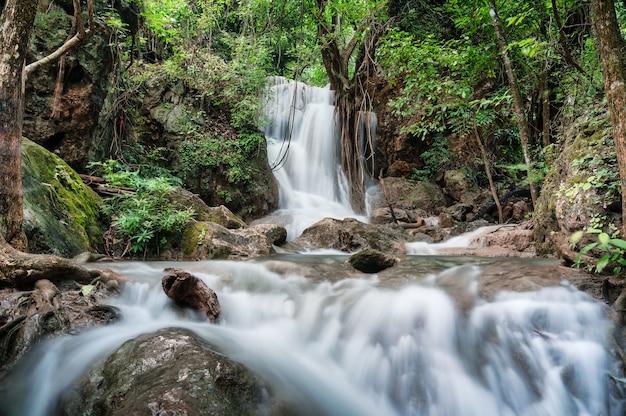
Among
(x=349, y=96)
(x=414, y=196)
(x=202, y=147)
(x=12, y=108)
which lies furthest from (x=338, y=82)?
(x=12, y=108)

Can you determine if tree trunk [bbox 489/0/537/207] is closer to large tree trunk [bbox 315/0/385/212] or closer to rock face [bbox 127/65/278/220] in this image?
large tree trunk [bbox 315/0/385/212]

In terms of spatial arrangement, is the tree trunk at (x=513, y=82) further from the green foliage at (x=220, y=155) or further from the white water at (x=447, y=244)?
the green foliage at (x=220, y=155)

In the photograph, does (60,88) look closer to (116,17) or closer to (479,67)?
(116,17)

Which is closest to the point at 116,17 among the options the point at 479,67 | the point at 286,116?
the point at 286,116

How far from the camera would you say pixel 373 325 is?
364cm

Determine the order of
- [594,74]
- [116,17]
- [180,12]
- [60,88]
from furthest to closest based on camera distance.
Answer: [180,12]
[116,17]
[60,88]
[594,74]

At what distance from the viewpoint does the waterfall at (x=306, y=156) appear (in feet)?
37.9

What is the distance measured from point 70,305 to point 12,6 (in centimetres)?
292

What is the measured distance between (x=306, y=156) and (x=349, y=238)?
18.9 ft

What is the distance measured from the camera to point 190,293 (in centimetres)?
384

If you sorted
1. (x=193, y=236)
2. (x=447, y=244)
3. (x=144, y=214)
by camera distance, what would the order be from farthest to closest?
(x=447, y=244), (x=193, y=236), (x=144, y=214)

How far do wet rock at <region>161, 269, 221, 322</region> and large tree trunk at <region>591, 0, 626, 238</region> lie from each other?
12.8 feet

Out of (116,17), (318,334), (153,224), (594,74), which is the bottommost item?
(318,334)

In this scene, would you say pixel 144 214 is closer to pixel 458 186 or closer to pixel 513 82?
pixel 513 82
